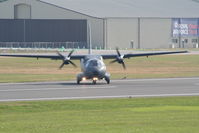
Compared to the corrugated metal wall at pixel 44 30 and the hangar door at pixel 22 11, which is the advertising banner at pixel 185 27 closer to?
the corrugated metal wall at pixel 44 30

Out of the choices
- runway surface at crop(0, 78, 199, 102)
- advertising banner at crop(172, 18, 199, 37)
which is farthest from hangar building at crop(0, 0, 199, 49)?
runway surface at crop(0, 78, 199, 102)

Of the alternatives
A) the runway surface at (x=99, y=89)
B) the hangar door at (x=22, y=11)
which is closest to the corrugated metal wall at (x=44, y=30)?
the hangar door at (x=22, y=11)

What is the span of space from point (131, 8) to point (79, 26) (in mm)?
13046

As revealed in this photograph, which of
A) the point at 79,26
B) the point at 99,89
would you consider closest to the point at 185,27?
the point at 79,26

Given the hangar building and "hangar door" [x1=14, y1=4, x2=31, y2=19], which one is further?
"hangar door" [x1=14, y1=4, x2=31, y2=19]

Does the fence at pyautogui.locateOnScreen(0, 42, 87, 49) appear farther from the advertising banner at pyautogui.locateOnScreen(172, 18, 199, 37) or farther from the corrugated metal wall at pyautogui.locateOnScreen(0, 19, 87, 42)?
the advertising banner at pyautogui.locateOnScreen(172, 18, 199, 37)

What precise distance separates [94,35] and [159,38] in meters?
12.8

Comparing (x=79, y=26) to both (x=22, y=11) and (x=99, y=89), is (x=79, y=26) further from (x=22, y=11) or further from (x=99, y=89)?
(x=99, y=89)

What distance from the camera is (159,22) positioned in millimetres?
121750

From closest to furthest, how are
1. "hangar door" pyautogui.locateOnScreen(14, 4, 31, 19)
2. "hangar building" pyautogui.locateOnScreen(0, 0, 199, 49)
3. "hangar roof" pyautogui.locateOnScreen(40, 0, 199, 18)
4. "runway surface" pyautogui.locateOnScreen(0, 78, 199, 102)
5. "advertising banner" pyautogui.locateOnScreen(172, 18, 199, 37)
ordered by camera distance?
"runway surface" pyautogui.locateOnScreen(0, 78, 199, 102) → "hangar building" pyautogui.locateOnScreen(0, 0, 199, 49) → "hangar roof" pyautogui.locateOnScreen(40, 0, 199, 18) → "hangar door" pyautogui.locateOnScreen(14, 4, 31, 19) → "advertising banner" pyautogui.locateOnScreen(172, 18, 199, 37)

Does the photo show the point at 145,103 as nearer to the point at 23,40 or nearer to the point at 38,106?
the point at 38,106

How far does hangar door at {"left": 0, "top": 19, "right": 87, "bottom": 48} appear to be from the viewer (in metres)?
118

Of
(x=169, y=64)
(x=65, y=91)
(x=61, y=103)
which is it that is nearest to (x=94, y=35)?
(x=169, y=64)

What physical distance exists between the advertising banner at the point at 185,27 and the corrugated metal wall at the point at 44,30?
16630 millimetres
